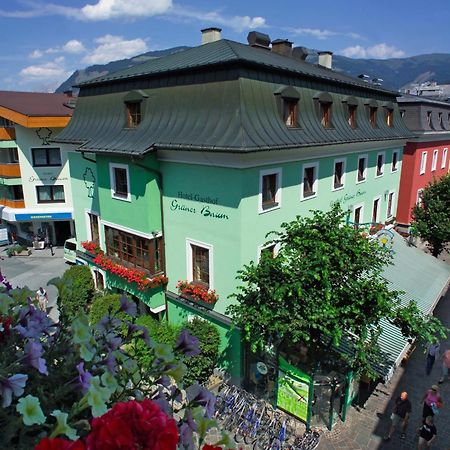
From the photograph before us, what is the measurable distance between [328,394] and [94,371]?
10.1m

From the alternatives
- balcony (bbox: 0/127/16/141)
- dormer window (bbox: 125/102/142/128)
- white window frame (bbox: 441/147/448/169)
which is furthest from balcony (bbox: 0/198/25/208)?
white window frame (bbox: 441/147/448/169)

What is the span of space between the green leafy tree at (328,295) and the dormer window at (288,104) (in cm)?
428

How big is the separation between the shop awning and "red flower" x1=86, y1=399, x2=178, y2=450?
10.7 metres

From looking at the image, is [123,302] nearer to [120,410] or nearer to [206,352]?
[120,410]

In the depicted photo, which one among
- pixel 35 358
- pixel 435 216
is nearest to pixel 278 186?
pixel 35 358

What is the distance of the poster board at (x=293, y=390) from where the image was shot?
11516 millimetres

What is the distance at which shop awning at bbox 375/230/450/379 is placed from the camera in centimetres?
1216

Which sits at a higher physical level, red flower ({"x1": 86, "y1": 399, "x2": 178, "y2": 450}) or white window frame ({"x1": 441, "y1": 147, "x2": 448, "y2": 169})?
red flower ({"x1": 86, "y1": 399, "x2": 178, "y2": 450})

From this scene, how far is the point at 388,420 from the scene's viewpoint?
1205cm

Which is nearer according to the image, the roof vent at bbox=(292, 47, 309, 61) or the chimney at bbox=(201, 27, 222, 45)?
the chimney at bbox=(201, 27, 222, 45)

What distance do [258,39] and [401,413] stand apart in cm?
1731

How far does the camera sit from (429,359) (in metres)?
14.4

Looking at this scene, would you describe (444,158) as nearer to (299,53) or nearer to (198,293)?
(299,53)

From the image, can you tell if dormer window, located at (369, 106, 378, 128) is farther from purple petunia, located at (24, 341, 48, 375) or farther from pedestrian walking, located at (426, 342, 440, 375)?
purple petunia, located at (24, 341, 48, 375)
